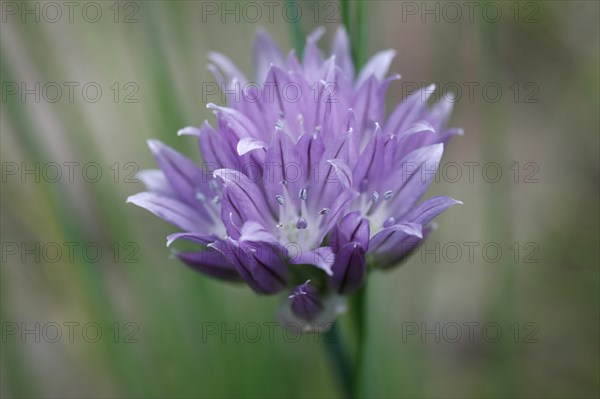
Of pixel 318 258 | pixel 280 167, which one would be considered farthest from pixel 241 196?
pixel 318 258

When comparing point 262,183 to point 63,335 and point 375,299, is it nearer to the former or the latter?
point 375,299

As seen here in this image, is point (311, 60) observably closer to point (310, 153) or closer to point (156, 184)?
point (310, 153)

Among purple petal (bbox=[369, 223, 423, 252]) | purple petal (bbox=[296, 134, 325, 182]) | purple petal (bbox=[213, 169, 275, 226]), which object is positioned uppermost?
purple petal (bbox=[296, 134, 325, 182])

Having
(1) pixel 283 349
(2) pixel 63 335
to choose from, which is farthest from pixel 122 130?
(1) pixel 283 349

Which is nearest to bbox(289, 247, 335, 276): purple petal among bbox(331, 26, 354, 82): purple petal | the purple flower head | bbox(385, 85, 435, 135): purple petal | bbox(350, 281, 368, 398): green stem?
the purple flower head

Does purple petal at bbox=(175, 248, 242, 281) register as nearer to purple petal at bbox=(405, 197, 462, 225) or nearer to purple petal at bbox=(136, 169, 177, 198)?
purple petal at bbox=(136, 169, 177, 198)

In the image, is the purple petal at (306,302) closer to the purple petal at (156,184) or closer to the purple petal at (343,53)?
the purple petal at (156,184)

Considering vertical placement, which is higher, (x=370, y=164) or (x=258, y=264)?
(x=370, y=164)
